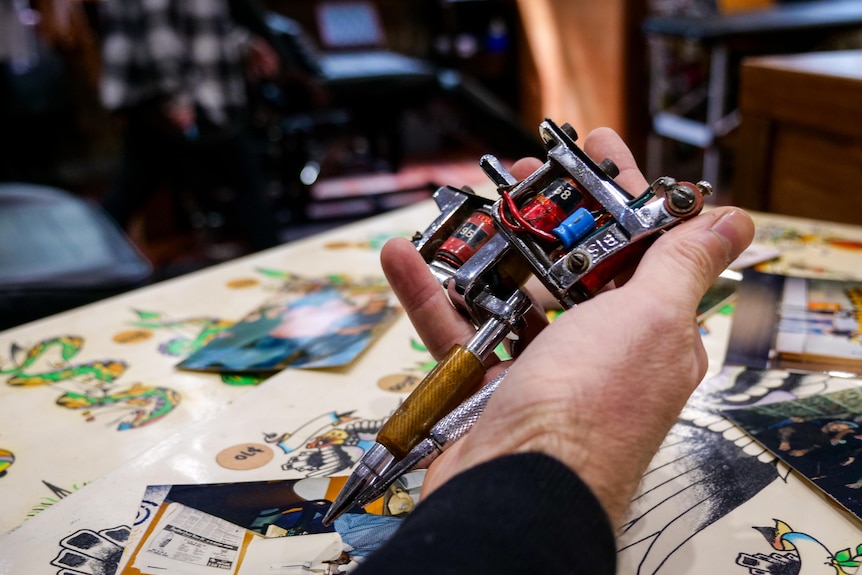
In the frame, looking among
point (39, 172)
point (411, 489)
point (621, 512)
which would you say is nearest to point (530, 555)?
point (621, 512)

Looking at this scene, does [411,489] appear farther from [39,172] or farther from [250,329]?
[39,172]

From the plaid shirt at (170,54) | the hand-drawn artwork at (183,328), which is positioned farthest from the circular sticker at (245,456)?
the plaid shirt at (170,54)

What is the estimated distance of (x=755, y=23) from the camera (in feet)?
7.41

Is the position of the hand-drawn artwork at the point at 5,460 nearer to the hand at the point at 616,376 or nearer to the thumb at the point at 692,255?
the hand at the point at 616,376

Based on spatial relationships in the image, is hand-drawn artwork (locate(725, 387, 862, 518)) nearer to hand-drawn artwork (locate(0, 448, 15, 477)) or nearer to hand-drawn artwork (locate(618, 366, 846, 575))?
hand-drawn artwork (locate(618, 366, 846, 575))

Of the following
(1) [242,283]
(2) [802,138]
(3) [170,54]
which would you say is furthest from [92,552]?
(3) [170,54]

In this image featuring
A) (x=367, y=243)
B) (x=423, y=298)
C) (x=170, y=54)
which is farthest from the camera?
(x=170, y=54)

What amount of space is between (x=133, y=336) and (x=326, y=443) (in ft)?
1.16

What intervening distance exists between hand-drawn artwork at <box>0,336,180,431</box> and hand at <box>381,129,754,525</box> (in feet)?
1.15

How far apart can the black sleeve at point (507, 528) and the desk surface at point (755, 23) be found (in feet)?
6.89

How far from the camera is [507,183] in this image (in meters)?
0.54

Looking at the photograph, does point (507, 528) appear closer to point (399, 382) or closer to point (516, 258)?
point (516, 258)

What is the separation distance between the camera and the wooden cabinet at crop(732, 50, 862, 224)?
1190 millimetres

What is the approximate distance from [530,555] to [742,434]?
0.31m
